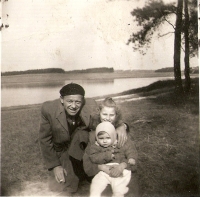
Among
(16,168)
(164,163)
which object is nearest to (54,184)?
(16,168)

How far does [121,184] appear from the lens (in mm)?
1874

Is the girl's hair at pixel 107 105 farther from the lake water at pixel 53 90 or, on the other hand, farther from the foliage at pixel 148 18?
the foliage at pixel 148 18

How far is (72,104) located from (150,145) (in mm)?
595

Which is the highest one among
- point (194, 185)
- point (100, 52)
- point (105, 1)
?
point (105, 1)

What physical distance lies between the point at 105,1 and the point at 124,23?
20 centimetres

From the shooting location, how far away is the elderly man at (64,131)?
1.92m

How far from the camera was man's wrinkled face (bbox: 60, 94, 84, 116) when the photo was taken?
75.6 inches

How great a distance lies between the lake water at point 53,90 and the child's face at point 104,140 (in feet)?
1.04

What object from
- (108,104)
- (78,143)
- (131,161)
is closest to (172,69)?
(108,104)

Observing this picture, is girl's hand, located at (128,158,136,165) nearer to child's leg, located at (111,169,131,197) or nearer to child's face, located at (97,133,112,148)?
→ child's leg, located at (111,169,131,197)

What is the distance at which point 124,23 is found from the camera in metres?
2.09

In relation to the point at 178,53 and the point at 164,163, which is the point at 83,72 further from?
the point at 164,163

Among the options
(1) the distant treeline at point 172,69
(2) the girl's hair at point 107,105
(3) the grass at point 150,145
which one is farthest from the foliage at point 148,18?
(2) the girl's hair at point 107,105

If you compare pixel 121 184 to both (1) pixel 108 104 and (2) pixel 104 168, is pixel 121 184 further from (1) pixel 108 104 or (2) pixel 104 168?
(1) pixel 108 104
